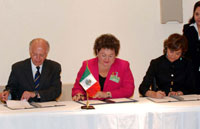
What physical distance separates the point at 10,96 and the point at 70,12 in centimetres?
200

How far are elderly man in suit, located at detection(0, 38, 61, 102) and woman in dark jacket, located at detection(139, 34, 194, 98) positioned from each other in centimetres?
113

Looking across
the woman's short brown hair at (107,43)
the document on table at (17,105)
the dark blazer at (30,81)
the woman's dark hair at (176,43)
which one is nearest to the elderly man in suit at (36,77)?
the dark blazer at (30,81)

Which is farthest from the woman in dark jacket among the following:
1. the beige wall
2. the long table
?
the beige wall

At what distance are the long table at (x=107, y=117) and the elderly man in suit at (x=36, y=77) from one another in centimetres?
66

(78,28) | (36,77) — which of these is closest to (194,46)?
(78,28)

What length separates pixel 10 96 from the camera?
166 inches

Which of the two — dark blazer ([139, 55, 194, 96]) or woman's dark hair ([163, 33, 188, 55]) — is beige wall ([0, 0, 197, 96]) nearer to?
dark blazer ([139, 55, 194, 96])

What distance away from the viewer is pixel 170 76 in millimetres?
4430

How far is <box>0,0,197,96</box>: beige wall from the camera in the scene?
5488mm

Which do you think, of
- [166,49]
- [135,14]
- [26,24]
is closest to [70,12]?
[26,24]

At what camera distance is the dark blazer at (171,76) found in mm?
4426

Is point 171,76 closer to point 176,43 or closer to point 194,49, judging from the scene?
point 176,43

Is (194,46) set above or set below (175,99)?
above

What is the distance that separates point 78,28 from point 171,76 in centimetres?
195
